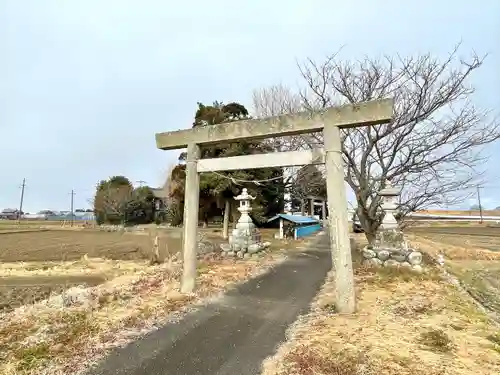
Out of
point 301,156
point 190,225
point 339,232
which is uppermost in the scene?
point 301,156

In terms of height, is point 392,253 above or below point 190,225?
below

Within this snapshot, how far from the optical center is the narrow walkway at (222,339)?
3.31 m

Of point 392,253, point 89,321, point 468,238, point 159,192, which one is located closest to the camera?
point 89,321

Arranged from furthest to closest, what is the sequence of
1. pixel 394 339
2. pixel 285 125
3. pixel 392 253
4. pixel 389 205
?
pixel 389 205, pixel 392 253, pixel 285 125, pixel 394 339

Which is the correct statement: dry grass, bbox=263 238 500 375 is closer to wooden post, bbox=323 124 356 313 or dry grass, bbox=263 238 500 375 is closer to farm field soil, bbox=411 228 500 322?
wooden post, bbox=323 124 356 313

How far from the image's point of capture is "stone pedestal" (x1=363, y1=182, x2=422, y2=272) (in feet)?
27.5

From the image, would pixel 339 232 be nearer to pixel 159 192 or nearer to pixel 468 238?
pixel 468 238

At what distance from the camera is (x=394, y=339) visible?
12.6 feet

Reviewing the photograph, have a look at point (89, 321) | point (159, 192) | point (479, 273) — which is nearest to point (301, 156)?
point (89, 321)

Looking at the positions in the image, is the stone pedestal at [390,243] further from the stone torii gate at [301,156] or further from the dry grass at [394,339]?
the stone torii gate at [301,156]

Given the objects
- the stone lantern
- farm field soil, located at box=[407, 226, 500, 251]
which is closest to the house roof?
farm field soil, located at box=[407, 226, 500, 251]

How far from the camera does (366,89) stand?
932 cm

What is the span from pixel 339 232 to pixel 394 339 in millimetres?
1661

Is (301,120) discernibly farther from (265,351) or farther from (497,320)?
(497,320)
